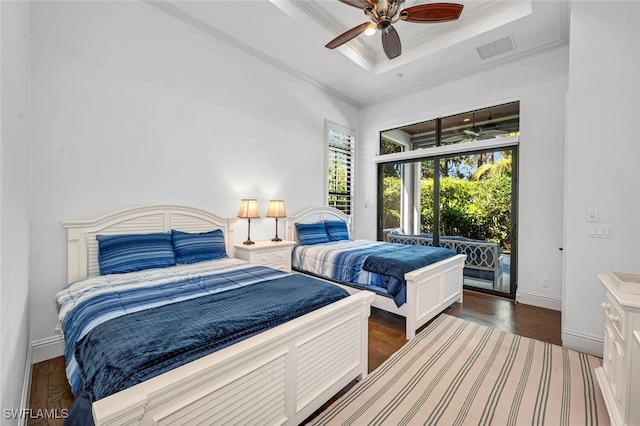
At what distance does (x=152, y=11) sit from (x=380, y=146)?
154 inches

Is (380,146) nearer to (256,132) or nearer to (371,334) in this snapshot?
(256,132)

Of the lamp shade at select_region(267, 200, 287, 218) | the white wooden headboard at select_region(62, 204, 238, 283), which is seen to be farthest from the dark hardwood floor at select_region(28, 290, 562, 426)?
the lamp shade at select_region(267, 200, 287, 218)

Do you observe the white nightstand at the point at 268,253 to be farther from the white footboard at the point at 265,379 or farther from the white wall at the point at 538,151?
the white wall at the point at 538,151

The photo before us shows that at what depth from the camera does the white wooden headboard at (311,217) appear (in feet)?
13.9

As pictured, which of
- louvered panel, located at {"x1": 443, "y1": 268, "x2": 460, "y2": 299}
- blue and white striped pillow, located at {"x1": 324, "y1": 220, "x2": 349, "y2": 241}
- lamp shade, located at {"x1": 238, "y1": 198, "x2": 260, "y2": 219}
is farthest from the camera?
blue and white striped pillow, located at {"x1": 324, "y1": 220, "x2": 349, "y2": 241}

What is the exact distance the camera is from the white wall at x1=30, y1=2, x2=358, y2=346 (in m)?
2.30

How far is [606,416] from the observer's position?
67.3 inches

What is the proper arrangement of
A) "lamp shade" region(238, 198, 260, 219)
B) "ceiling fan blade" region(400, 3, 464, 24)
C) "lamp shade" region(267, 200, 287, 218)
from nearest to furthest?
"ceiling fan blade" region(400, 3, 464, 24), "lamp shade" region(238, 198, 260, 219), "lamp shade" region(267, 200, 287, 218)

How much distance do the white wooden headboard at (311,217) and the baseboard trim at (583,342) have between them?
10.5ft

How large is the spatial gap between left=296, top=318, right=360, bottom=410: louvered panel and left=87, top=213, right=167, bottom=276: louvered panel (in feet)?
6.86

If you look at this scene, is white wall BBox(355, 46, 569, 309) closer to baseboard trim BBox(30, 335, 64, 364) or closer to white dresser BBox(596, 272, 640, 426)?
white dresser BBox(596, 272, 640, 426)

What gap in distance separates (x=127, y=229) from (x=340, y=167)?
3580 mm

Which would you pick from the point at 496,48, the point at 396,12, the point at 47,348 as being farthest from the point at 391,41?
the point at 47,348

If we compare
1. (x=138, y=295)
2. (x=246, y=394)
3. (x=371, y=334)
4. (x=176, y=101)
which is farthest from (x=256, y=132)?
(x=246, y=394)
